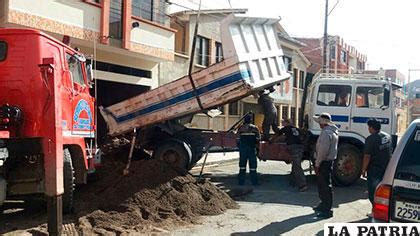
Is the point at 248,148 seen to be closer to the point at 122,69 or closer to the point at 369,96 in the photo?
the point at 369,96

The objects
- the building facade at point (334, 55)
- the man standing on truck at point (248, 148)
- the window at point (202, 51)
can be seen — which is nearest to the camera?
the man standing on truck at point (248, 148)

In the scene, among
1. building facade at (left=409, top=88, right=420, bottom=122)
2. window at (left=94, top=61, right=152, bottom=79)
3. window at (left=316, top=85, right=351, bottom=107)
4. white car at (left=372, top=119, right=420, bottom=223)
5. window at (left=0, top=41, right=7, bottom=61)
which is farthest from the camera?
building facade at (left=409, top=88, right=420, bottom=122)

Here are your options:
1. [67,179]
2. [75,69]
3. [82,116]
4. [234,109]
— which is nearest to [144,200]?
[67,179]

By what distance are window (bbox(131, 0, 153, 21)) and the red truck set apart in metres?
10.4

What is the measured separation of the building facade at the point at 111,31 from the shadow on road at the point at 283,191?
373 cm

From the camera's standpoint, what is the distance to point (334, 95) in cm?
1159

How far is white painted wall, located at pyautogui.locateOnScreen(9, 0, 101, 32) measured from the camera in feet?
39.6

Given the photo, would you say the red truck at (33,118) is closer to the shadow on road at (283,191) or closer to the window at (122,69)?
the shadow on road at (283,191)

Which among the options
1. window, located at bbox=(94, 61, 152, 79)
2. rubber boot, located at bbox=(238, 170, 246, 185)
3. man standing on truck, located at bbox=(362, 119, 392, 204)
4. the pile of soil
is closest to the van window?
man standing on truck, located at bbox=(362, 119, 392, 204)

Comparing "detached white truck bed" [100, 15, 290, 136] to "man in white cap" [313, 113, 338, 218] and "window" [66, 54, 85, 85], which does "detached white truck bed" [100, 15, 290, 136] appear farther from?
"window" [66, 54, 85, 85]

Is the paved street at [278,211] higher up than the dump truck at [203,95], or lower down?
lower down

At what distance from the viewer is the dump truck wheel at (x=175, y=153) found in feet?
38.0

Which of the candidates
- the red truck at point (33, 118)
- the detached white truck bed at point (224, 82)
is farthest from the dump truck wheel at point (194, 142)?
the red truck at point (33, 118)

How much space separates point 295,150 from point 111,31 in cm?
825
